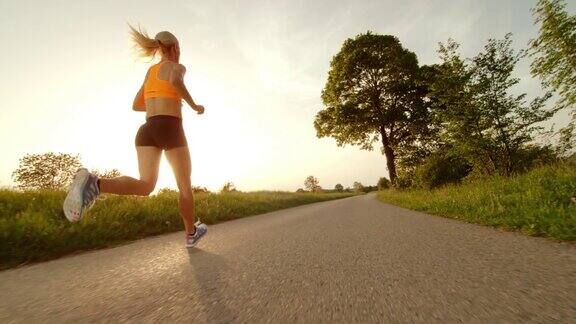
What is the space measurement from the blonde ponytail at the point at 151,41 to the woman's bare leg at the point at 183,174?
137cm

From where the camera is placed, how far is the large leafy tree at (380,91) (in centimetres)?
2539

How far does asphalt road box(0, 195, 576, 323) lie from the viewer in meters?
1.74

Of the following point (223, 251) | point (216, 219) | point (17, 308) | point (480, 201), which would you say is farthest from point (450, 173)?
point (17, 308)

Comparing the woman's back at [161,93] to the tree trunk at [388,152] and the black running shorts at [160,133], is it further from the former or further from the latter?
the tree trunk at [388,152]

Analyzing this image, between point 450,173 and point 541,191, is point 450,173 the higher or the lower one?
the higher one

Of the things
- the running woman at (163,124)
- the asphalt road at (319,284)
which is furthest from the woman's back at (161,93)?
the asphalt road at (319,284)

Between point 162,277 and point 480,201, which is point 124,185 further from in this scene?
point 480,201

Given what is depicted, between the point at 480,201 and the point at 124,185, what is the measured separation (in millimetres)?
6509

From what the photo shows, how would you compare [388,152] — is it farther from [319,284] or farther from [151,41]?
[319,284]

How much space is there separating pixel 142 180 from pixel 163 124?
691mm

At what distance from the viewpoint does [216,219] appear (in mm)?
10539

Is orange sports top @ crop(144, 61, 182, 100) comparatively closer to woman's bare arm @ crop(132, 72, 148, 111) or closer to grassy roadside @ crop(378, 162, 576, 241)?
woman's bare arm @ crop(132, 72, 148, 111)

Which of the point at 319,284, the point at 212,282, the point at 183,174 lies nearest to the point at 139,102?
the point at 183,174

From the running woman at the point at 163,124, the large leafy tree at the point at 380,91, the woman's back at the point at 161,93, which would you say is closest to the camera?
the running woman at the point at 163,124
